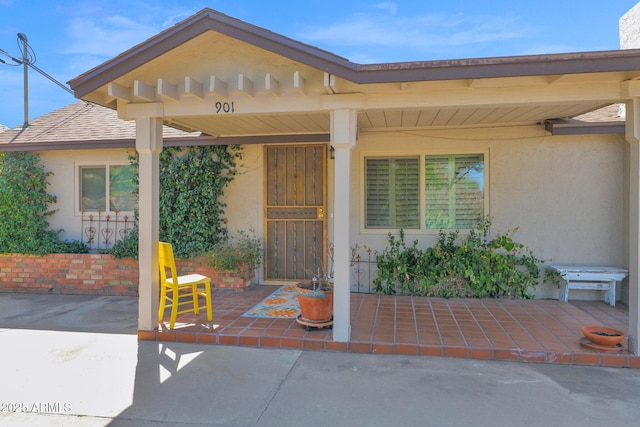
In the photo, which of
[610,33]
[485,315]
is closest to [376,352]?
[485,315]

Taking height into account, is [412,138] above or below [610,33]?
below

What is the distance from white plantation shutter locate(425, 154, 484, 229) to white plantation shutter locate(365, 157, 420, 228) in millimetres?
198

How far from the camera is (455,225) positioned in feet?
21.2

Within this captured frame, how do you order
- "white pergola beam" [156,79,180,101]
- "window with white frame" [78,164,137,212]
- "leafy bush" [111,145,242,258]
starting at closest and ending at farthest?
1. "white pergola beam" [156,79,180,101]
2. "leafy bush" [111,145,242,258]
3. "window with white frame" [78,164,137,212]

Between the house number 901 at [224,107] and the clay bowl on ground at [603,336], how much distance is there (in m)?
4.21

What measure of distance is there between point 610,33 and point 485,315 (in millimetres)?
6139

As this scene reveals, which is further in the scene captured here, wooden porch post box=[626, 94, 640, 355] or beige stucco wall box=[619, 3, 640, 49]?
beige stucco wall box=[619, 3, 640, 49]

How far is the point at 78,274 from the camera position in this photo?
6.96m

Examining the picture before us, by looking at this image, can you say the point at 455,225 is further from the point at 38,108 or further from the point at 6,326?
the point at 38,108

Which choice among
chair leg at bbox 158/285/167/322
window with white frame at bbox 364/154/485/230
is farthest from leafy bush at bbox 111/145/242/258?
window with white frame at bbox 364/154/485/230

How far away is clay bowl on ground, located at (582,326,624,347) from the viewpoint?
153 inches

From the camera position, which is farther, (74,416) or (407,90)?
(407,90)

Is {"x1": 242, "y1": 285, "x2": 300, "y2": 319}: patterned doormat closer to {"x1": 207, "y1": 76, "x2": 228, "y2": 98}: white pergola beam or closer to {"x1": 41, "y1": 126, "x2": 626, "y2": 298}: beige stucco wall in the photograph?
{"x1": 41, "y1": 126, "x2": 626, "y2": 298}: beige stucco wall

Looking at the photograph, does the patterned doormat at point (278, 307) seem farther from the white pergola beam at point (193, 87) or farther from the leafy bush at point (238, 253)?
the white pergola beam at point (193, 87)
